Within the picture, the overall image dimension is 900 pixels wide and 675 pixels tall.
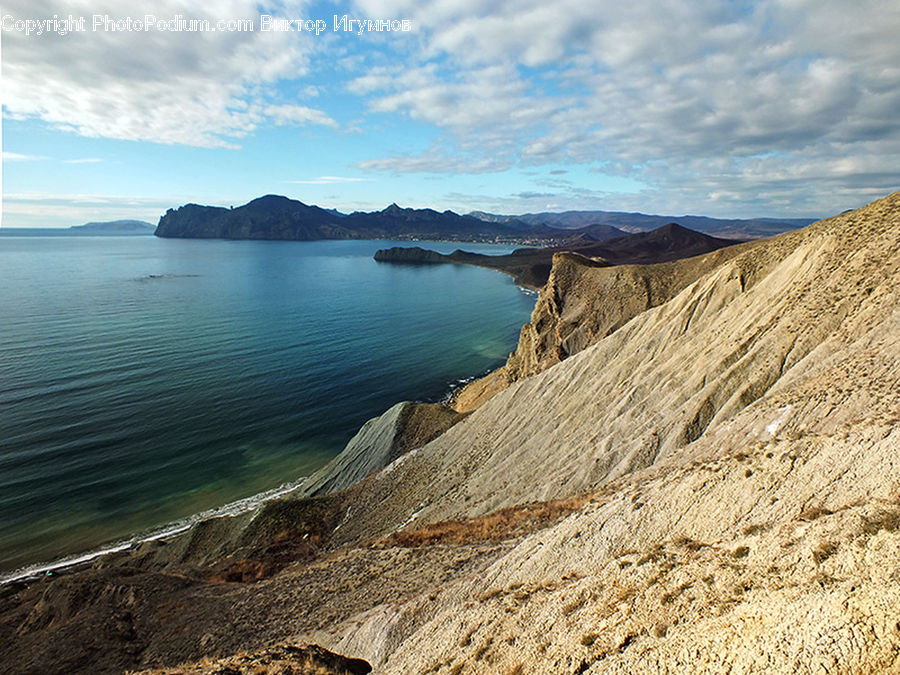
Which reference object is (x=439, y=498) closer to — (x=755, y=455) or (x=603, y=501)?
(x=603, y=501)

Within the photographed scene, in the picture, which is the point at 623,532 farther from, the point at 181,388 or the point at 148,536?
the point at 181,388

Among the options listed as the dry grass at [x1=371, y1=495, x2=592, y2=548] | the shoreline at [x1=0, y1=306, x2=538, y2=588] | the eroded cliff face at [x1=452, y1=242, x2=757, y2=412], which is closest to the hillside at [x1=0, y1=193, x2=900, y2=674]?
the dry grass at [x1=371, y1=495, x2=592, y2=548]

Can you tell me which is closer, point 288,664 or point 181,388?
point 288,664

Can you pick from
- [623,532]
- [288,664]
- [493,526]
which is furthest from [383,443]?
[623,532]

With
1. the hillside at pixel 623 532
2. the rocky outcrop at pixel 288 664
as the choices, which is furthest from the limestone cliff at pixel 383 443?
the rocky outcrop at pixel 288 664

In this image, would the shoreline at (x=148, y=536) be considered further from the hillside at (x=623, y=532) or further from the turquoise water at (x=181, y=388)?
the hillside at (x=623, y=532)

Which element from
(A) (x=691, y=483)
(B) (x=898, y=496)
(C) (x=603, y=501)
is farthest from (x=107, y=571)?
(B) (x=898, y=496)

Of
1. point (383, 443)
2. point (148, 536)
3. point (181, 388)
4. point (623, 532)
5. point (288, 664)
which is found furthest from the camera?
point (181, 388)
